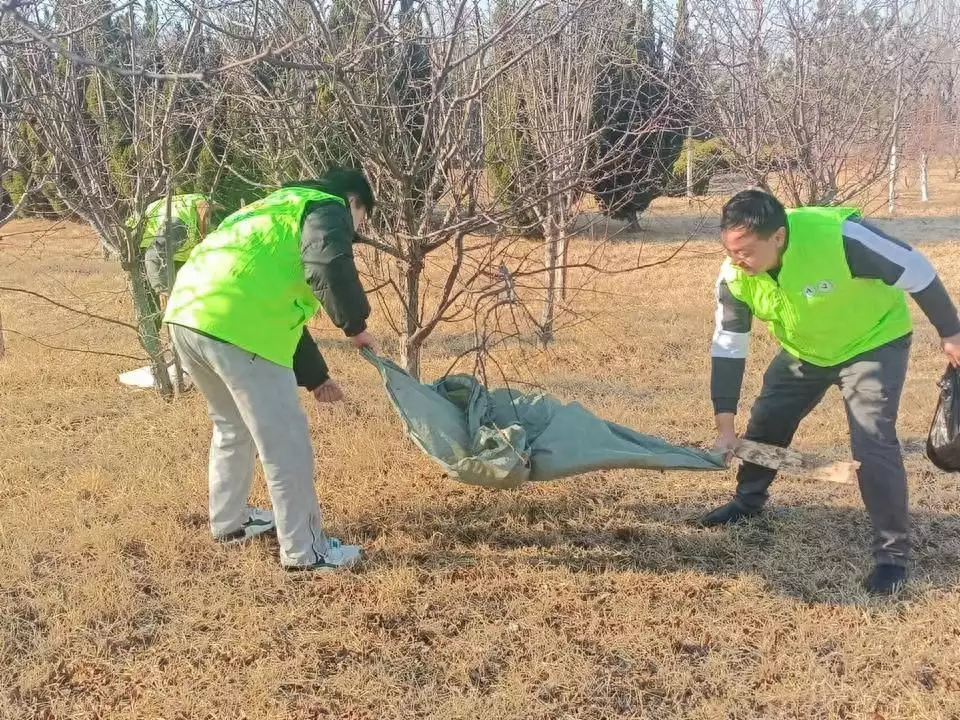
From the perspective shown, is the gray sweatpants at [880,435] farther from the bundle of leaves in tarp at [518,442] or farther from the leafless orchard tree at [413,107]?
the leafless orchard tree at [413,107]

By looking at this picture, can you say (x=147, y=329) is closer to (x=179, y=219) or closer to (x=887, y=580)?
(x=179, y=219)

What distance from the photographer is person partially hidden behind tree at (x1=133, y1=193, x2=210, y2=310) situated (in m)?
5.14

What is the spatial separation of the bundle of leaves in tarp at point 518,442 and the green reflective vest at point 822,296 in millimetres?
565

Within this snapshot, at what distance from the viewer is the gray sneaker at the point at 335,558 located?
2.96 metres

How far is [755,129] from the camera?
6.55m

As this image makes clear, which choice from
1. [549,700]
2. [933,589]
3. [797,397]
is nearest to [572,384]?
[797,397]

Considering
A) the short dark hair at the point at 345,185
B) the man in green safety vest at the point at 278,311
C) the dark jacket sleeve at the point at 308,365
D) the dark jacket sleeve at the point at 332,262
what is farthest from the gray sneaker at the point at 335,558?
the short dark hair at the point at 345,185

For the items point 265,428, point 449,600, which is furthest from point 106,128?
point 449,600

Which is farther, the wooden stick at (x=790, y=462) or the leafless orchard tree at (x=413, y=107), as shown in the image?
the leafless orchard tree at (x=413, y=107)

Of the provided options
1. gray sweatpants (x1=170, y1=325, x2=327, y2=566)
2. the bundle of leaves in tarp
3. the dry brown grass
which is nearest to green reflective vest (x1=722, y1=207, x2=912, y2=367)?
the bundle of leaves in tarp

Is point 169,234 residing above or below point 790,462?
above

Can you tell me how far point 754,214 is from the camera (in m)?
2.56

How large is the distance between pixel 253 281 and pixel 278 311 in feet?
0.44

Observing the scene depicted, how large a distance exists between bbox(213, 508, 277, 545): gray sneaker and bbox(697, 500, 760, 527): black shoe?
1818 millimetres
